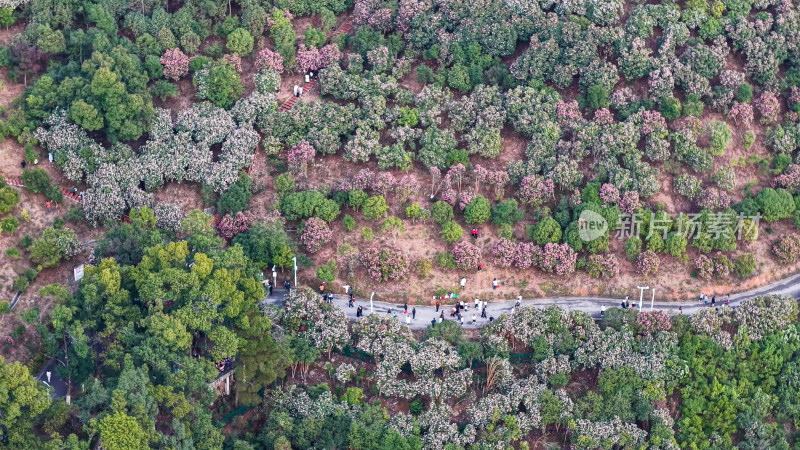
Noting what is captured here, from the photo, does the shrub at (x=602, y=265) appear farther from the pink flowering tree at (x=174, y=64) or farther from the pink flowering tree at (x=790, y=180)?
the pink flowering tree at (x=174, y=64)

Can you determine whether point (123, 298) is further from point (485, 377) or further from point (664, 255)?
point (664, 255)

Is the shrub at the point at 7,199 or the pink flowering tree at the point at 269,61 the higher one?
the pink flowering tree at the point at 269,61

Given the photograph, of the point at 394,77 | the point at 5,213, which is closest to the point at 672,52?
the point at 394,77

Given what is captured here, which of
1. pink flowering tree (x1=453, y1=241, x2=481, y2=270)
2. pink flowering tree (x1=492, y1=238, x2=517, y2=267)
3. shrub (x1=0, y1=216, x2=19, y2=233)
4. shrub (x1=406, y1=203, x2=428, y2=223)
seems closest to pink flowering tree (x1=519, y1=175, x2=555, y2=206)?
pink flowering tree (x1=492, y1=238, x2=517, y2=267)

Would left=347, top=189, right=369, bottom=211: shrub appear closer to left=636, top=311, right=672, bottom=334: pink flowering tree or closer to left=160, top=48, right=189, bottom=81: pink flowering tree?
left=160, top=48, right=189, bottom=81: pink flowering tree

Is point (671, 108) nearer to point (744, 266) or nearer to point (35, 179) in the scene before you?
point (744, 266)

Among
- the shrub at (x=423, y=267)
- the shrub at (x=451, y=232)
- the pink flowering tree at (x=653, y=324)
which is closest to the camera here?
the pink flowering tree at (x=653, y=324)

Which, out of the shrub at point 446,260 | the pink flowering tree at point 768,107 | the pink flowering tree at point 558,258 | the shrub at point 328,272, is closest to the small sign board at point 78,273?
the shrub at point 328,272
